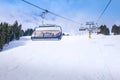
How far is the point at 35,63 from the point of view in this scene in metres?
22.7

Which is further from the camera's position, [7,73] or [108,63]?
[108,63]

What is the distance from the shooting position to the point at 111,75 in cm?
A: 1772

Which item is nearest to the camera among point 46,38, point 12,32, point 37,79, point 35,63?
point 37,79

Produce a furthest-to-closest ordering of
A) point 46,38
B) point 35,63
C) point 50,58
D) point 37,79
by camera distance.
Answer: point 50,58 → point 35,63 → point 46,38 → point 37,79

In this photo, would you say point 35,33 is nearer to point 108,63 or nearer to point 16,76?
point 16,76

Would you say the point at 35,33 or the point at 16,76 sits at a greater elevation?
the point at 35,33

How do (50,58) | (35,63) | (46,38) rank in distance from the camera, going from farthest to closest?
1. (50,58)
2. (35,63)
3. (46,38)

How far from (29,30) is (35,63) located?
7225 cm

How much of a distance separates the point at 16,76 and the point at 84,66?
6.22 meters

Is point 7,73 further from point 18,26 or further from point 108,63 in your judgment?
point 18,26

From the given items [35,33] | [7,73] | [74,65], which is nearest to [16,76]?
[7,73]

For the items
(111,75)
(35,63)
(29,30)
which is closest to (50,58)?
(35,63)

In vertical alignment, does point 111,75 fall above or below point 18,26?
below

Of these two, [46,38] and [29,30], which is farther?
[29,30]
